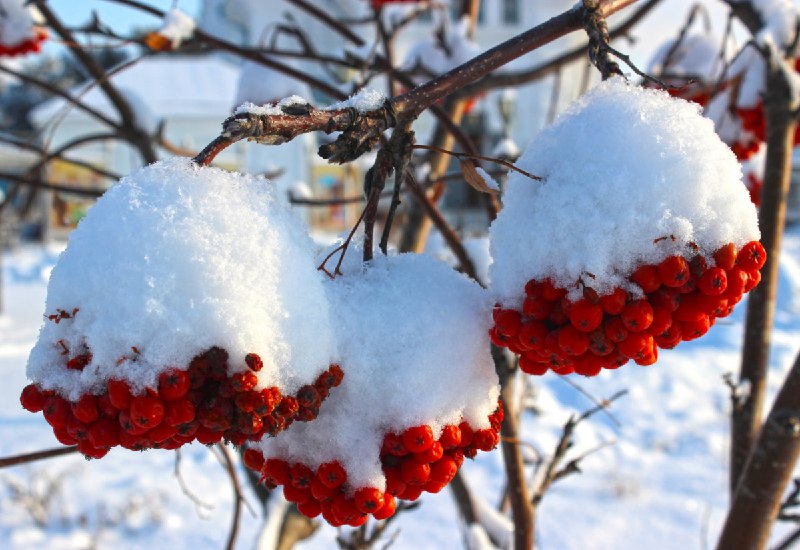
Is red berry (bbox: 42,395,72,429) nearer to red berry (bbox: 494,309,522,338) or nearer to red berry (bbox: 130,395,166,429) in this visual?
red berry (bbox: 130,395,166,429)

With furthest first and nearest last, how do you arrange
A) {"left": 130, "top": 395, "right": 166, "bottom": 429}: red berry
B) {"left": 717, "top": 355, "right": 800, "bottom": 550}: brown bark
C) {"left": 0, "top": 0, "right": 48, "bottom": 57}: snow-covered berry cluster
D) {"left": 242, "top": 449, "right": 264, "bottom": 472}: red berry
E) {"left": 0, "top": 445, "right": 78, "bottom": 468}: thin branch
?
{"left": 0, "top": 0, "right": 48, "bottom": 57}: snow-covered berry cluster < {"left": 717, "top": 355, "right": 800, "bottom": 550}: brown bark < {"left": 0, "top": 445, "right": 78, "bottom": 468}: thin branch < {"left": 242, "top": 449, "right": 264, "bottom": 472}: red berry < {"left": 130, "top": 395, "right": 166, "bottom": 429}: red berry

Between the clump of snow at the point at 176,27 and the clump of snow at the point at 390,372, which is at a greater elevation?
the clump of snow at the point at 176,27

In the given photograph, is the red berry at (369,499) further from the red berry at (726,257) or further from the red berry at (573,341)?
the red berry at (726,257)

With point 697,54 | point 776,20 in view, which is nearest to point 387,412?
point 776,20

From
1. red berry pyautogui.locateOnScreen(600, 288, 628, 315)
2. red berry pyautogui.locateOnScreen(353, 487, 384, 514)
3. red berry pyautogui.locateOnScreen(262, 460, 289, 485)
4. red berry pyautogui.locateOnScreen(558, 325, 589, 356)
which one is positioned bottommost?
red berry pyautogui.locateOnScreen(353, 487, 384, 514)

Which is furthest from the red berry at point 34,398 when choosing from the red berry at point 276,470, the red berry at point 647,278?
the red berry at point 647,278

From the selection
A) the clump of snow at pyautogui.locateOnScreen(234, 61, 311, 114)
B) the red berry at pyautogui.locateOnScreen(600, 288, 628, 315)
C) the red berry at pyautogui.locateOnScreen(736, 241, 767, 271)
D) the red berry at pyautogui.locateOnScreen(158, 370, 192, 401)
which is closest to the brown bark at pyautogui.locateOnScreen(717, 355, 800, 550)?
the red berry at pyautogui.locateOnScreen(736, 241, 767, 271)
